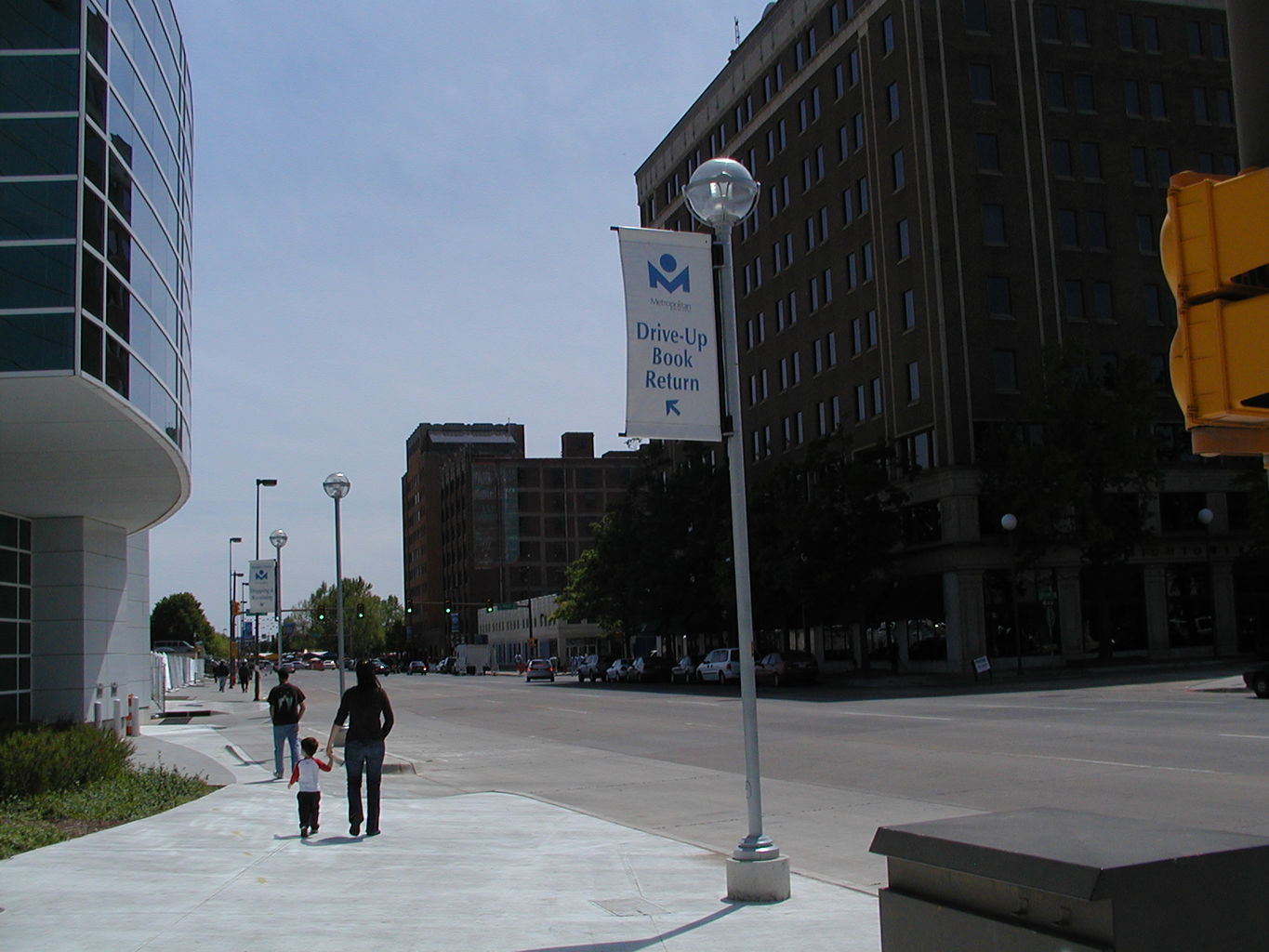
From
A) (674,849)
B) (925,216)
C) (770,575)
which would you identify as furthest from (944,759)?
(925,216)

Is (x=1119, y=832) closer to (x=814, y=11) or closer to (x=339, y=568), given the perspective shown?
(x=339, y=568)

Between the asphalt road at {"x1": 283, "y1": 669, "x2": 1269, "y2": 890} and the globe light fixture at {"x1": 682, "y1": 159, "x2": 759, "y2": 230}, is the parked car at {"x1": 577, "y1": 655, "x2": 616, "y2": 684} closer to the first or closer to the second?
the asphalt road at {"x1": 283, "y1": 669, "x2": 1269, "y2": 890}

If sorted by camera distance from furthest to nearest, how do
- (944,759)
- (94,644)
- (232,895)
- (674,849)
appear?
1. (94,644)
2. (944,759)
3. (674,849)
4. (232,895)

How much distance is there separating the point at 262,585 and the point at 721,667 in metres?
20.8

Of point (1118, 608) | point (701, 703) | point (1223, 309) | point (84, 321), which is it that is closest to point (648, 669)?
point (1118, 608)

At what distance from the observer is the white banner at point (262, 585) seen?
148 feet

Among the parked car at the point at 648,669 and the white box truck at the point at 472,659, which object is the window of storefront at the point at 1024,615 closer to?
the parked car at the point at 648,669

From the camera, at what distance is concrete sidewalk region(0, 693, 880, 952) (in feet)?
23.8

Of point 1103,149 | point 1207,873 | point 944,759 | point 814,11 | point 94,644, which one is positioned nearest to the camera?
point 1207,873

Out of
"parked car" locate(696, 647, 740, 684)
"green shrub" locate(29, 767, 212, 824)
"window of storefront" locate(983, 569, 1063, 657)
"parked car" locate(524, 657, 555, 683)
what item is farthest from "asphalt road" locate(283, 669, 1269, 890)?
"parked car" locate(524, 657, 555, 683)

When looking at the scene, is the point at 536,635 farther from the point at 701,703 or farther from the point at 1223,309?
the point at 1223,309

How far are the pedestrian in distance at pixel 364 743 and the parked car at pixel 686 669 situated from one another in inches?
1978

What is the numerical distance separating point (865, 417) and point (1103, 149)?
15.6m

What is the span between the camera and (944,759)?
18.2 metres
